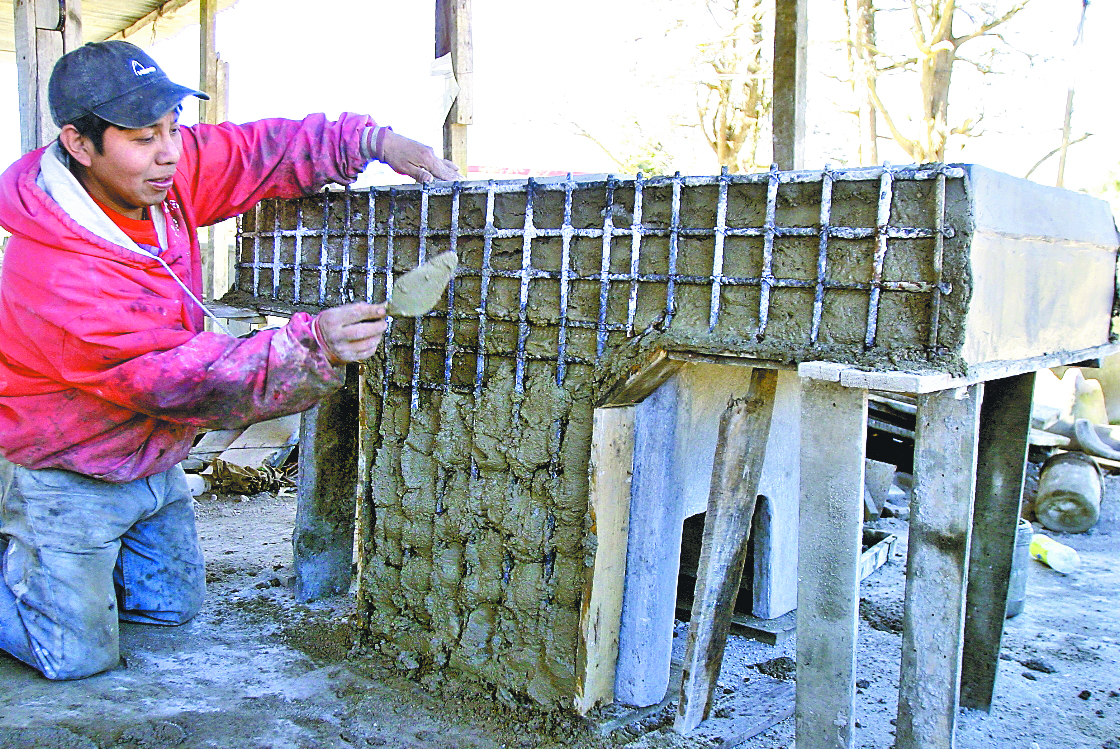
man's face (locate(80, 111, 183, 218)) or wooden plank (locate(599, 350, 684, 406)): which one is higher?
man's face (locate(80, 111, 183, 218))

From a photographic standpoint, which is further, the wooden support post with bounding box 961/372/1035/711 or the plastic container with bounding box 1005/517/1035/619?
the plastic container with bounding box 1005/517/1035/619

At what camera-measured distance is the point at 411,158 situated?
3.45 meters

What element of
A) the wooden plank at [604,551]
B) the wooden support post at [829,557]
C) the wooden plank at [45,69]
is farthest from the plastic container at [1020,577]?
the wooden plank at [45,69]

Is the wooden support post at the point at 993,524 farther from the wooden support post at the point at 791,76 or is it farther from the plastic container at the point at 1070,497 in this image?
the plastic container at the point at 1070,497

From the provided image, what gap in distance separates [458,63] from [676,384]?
2.31 m

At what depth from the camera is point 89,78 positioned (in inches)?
111

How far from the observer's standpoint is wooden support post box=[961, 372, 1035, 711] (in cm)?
328

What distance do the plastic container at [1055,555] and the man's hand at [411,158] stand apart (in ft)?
12.8

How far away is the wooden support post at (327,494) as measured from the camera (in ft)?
12.6

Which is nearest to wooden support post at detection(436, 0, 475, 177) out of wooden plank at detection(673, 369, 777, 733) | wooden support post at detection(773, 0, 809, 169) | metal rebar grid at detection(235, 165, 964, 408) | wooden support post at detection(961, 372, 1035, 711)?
metal rebar grid at detection(235, 165, 964, 408)

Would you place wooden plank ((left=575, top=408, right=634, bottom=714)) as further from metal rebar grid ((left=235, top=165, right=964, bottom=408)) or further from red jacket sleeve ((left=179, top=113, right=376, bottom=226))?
red jacket sleeve ((left=179, top=113, right=376, bottom=226))

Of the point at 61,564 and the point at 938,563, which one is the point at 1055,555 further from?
the point at 61,564

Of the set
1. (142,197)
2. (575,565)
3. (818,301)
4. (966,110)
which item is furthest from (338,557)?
(966,110)

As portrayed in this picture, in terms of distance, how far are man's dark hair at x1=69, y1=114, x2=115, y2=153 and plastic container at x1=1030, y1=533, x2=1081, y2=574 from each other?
4.95 metres
